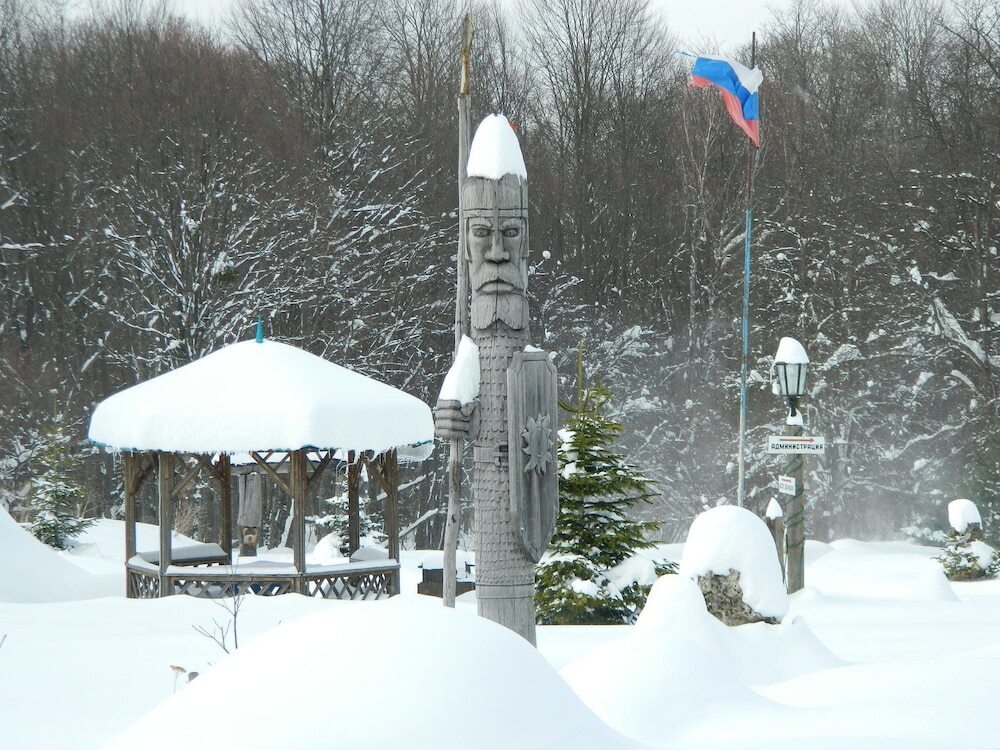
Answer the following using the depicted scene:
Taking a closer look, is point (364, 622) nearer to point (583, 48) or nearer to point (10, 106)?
point (10, 106)

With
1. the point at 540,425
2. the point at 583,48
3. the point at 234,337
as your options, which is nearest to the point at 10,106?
the point at 234,337

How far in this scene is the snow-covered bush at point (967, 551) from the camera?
18875 millimetres

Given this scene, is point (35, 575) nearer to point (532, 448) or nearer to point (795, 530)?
point (795, 530)

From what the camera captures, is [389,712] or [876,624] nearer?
[389,712]

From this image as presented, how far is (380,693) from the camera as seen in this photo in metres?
3.33

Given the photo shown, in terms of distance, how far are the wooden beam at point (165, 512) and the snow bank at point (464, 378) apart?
756 cm

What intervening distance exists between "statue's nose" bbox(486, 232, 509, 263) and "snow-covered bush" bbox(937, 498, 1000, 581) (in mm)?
14525

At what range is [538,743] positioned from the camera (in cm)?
344

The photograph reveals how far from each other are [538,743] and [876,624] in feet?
30.1

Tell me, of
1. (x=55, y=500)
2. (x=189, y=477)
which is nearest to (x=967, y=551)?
(x=189, y=477)

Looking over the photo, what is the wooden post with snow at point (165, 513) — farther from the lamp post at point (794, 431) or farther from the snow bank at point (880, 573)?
the snow bank at point (880, 573)

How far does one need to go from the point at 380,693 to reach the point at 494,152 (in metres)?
3.71

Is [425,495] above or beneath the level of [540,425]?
beneath

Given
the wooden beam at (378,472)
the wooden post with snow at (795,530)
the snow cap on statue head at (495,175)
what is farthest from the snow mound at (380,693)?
the wooden post with snow at (795,530)
